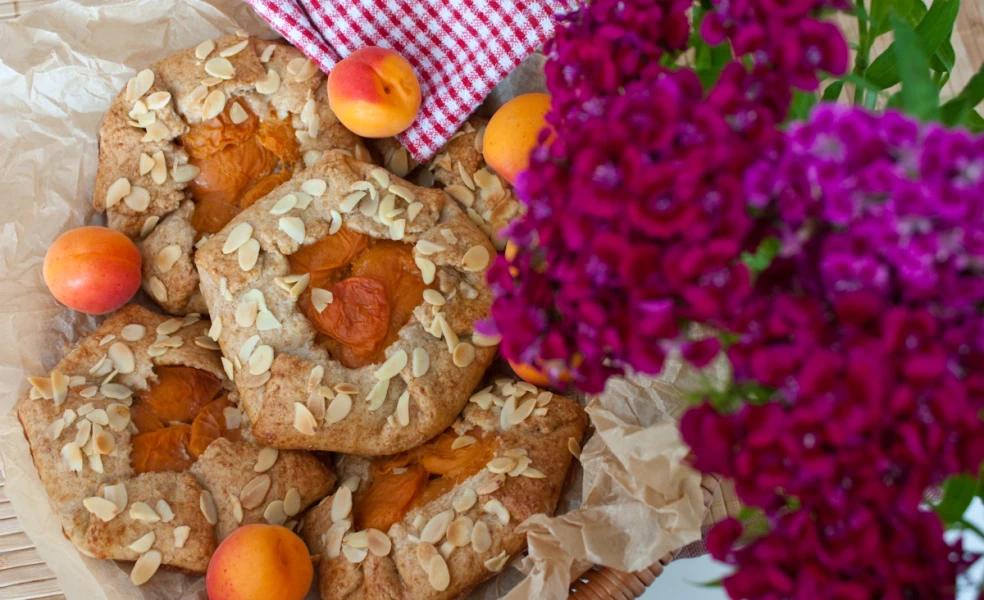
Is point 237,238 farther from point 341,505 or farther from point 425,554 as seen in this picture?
point 425,554

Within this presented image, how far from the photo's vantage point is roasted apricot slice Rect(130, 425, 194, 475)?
167 centimetres

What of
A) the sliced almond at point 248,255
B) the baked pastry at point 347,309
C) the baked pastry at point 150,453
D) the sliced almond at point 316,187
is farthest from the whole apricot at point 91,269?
the sliced almond at point 316,187

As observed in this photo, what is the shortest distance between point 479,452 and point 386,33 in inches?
39.1

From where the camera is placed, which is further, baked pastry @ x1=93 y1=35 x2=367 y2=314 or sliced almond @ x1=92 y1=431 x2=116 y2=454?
baked pastry @ x1=93 y1=35 x2=367 y2=314

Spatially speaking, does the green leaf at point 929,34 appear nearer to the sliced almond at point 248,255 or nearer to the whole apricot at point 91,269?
the sliced almond at point 248,255

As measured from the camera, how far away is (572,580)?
1.50 m

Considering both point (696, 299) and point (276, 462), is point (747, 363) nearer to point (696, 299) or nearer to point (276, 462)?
point (696, 299)

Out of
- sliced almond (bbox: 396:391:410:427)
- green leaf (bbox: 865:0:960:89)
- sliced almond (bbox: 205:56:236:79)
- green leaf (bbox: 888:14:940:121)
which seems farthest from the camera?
sliced almond (bbox: 205:56:236:79)

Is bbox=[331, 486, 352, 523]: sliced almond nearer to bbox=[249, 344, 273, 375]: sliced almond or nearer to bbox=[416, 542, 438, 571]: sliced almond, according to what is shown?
bbox=[416, 542, 438, 571]: sliced almond

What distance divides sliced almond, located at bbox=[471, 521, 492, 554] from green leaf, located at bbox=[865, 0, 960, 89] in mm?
1010

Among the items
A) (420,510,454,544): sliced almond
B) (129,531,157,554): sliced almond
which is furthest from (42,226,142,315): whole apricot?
(420,510,454,544): sliced almond

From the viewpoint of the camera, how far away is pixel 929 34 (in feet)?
4.21

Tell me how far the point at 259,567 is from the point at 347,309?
51 cm

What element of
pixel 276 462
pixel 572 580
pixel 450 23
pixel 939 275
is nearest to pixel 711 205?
pixel 939 275
